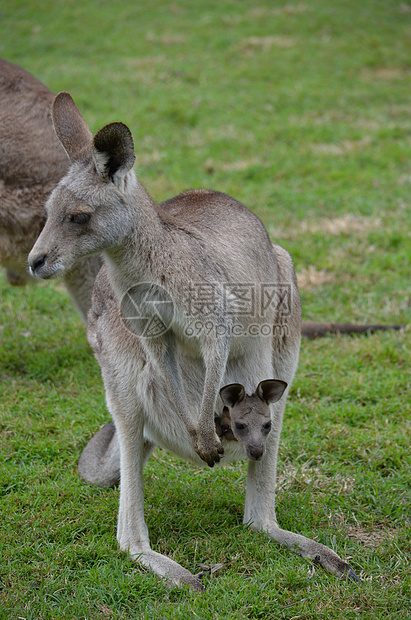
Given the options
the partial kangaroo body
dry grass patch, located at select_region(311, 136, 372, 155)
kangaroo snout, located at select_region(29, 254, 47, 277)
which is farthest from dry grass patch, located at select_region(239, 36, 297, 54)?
kangaroo snout, located at select_region(29, 254, 47, 277)

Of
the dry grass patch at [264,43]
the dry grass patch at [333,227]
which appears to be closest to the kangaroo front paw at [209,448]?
the dry grass patch at [333,227]

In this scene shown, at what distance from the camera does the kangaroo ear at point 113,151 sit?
2.41 metres

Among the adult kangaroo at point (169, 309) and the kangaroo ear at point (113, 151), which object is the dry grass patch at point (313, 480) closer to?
the adult kangaroo at point (169, 309)

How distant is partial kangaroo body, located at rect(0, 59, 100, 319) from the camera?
168 inches

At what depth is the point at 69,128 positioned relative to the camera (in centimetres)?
275

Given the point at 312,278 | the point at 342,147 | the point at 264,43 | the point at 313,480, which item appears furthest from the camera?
the point at 264,43

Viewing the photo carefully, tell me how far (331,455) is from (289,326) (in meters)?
0.89

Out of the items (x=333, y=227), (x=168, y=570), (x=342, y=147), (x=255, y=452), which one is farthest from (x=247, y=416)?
(x=342, y=147)

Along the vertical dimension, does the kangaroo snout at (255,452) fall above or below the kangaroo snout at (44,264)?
below

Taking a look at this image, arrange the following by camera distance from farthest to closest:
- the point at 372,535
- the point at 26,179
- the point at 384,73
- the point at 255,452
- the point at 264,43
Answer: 1. the point at 264,43
2. the point at 384,73
3. the point at 26,179
4. the point at 372,535
5. the point at 255,452

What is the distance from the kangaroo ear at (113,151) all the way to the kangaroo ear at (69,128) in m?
0.17

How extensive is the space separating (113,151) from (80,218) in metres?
0.25

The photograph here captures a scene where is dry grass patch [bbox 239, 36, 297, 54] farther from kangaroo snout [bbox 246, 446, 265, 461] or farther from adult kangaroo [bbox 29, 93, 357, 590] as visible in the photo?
kangaroo snout [bbox 246, 446, 265, 461]

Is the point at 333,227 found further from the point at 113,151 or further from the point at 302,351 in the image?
the point at 113,151
